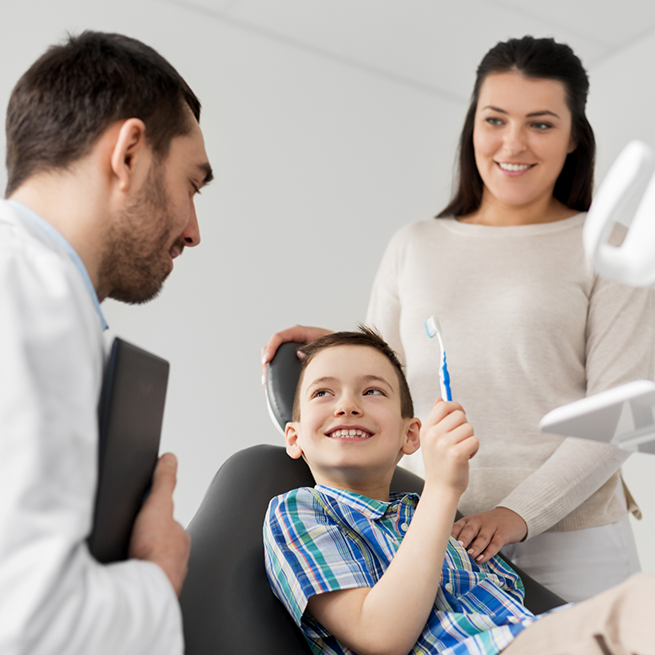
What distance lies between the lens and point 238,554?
3.38 feet

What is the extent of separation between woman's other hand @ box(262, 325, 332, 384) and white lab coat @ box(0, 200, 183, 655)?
2.36 feet

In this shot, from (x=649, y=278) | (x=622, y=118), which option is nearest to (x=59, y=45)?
(x=649, y=278)

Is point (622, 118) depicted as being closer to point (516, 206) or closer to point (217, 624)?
point (516, 206)

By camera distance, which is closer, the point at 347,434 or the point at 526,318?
the point at 347,434

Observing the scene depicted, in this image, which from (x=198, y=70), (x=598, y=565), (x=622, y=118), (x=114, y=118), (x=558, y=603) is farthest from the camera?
(x=622, y=118)

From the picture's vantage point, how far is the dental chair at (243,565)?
0.93 metres

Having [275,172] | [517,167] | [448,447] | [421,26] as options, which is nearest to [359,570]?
[448,447]

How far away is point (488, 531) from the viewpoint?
1.18 m

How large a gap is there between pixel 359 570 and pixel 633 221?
600 mm

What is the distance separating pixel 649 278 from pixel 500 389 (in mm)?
814

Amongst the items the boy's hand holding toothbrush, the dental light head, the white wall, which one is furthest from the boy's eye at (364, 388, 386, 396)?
the white wall

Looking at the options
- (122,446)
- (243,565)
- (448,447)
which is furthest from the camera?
(243,565)

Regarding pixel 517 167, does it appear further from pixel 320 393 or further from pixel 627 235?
pixel 627 235

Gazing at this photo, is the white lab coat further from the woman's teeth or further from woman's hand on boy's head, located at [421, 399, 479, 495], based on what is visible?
the woman's teeth
